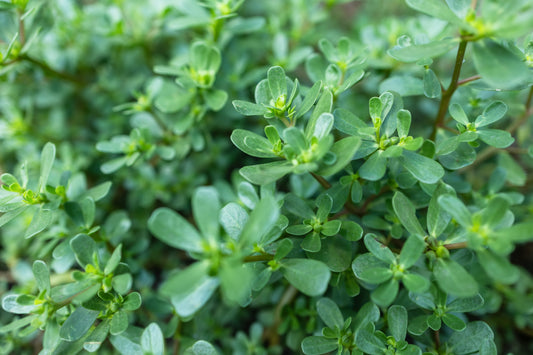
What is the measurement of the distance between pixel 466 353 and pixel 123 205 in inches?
70.6

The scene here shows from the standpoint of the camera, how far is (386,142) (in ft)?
4.14

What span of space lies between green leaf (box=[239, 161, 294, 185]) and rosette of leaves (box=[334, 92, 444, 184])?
255mm

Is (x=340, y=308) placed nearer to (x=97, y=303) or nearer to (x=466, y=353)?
(x=466, y=353)

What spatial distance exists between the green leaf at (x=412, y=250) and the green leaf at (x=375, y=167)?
8.5 inches

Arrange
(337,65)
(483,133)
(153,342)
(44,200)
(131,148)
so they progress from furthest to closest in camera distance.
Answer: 1. (131,148)
2. (337,65)
3. (44,200)
4. (483,133)
5. (153,342)

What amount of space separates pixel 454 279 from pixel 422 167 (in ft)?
1.13

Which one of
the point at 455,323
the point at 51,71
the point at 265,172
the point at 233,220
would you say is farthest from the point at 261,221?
the point at 51,71

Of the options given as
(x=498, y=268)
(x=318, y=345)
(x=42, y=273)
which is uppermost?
(x=498, y=268)

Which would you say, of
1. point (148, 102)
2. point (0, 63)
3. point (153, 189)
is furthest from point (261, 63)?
point (0, 63)

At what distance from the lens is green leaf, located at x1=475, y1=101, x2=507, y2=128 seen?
1.30 meters

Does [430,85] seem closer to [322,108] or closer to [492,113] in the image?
[492,113]

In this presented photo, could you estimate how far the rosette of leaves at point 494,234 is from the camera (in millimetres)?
964

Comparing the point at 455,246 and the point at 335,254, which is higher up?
the point at 455,246

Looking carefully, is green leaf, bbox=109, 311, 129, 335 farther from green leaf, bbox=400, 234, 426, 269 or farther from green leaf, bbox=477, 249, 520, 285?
green leaf, bbox=477, 249, 520, 285
